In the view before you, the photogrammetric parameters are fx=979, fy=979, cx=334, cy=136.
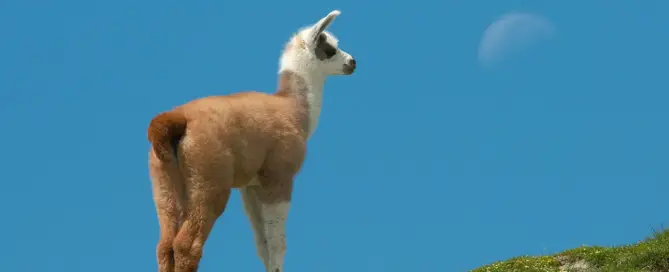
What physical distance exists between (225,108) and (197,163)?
3.33 feet

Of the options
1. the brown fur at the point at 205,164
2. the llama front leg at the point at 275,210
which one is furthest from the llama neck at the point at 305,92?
the llama front leg at the point at 275,210

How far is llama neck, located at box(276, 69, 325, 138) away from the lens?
14.9m

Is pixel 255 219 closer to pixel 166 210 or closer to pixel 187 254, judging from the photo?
pixel 166 210

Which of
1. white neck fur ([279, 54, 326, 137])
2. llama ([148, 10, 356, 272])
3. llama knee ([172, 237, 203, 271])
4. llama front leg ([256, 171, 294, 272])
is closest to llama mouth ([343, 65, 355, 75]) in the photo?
white neck fur ([279, 54, 326, 137])

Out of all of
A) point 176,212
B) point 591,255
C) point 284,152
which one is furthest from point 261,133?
point 591,255

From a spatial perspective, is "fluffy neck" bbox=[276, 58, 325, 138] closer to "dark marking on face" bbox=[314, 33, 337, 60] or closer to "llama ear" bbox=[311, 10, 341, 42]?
"dark marking on face" bbox=[314, 33, 337, 60]

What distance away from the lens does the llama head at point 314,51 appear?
49.9 ft

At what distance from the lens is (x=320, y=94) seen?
15406mm

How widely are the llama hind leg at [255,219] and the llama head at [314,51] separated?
2.22 metres

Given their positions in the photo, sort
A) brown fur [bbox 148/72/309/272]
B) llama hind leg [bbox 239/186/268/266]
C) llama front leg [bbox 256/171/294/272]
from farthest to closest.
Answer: llama hind leg [bbox 239/186/268/266], llama front leg [bbox 256/171/294/272], brown fur [bbox 148/72/309/272]

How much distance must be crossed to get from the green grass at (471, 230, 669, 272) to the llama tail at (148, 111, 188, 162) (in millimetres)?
6777

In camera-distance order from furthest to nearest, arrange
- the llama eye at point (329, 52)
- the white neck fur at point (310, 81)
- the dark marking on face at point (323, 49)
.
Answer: the llama eye at point (329, 52), the dark marking on face at point (323, 49), the white neck fur at point (310, 81)

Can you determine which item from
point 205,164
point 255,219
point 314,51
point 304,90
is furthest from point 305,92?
point 205,164

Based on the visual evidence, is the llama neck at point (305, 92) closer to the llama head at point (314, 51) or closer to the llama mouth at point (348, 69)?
the llama head at point (314, 51)
